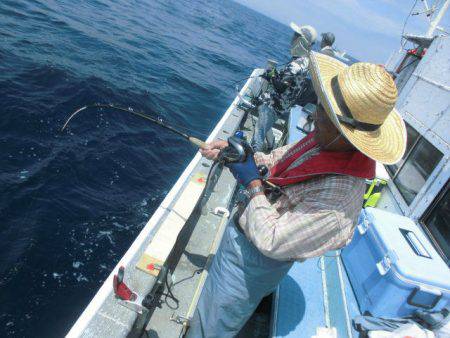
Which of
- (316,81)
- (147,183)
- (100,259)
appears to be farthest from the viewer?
(147,183)

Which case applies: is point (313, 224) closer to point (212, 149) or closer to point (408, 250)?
point (212, 149)

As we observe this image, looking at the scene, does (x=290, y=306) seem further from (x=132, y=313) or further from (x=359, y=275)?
(x=132, y=313)

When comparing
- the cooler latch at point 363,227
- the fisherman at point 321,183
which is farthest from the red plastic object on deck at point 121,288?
the cooler latch at point 363,227

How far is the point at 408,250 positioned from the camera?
2621 mm

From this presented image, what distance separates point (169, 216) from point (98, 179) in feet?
8.63

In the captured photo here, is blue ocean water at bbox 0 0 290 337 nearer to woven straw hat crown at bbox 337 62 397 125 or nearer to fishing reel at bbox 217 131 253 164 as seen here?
fishing reel at bbox 217 131 253 164

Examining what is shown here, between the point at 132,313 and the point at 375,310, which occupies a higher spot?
the point at 375,310

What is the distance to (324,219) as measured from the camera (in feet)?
4.83

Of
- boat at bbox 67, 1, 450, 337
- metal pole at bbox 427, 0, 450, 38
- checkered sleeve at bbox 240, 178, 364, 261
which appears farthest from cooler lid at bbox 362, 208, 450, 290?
metal pole at bbox 427, 0, 450, 38

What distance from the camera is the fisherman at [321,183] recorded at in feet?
4.89

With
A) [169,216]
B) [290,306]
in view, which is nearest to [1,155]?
[169,216]

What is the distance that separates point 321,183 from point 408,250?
1528mm

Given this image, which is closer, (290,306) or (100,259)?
(290,306)

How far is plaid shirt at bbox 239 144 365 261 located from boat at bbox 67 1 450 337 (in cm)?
103
